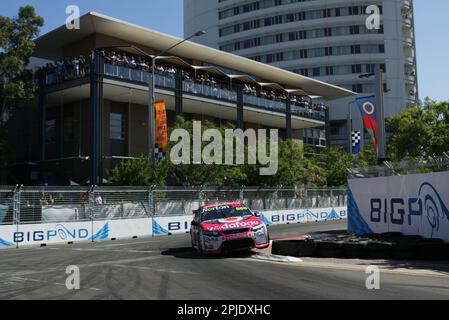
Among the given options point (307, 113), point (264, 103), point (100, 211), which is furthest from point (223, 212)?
point (307, 113)

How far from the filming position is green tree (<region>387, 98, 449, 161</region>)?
28.1 meters

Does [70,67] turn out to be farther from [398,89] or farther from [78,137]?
[398,89]

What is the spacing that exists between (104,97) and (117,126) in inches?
99.1

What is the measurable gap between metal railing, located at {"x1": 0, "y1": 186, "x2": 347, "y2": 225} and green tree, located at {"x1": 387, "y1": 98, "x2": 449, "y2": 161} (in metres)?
8.17

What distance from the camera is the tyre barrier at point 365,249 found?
12.3 m

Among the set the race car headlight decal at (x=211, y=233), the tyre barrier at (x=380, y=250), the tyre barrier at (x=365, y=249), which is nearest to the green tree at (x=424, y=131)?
the tyre barrier at (x=365, y=249)

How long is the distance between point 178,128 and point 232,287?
23.4 metres

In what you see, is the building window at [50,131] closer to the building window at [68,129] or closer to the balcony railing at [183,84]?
the building window at [68,129]

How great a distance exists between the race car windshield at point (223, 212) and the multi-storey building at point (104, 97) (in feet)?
60.2

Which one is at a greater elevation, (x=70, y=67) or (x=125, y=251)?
(x=70, y=67)

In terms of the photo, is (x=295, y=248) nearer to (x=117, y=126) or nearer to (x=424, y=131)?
(x=424, y=131)

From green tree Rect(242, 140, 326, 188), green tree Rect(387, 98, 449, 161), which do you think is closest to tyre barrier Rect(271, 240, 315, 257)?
green tree Rect(387, 98, 449, 161)

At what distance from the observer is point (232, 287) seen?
888 cm

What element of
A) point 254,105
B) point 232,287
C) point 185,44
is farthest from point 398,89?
point 232,287
